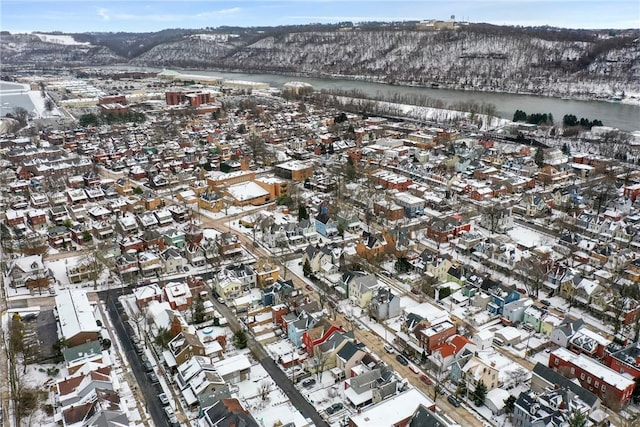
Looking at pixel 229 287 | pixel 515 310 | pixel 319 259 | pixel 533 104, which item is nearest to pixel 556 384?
pixel 515 310

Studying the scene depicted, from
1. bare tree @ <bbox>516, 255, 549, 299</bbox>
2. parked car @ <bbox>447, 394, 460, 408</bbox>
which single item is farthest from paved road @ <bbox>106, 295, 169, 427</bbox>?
bare tree @ <bbox>516, 255, 549, 299</bbox>

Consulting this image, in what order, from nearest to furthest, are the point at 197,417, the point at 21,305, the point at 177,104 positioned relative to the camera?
the point at 197,417
the point at 21,305
the point at 177,104

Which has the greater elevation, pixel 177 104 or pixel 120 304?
pixel 177 104

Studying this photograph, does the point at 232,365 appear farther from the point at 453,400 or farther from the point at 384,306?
the point at 453,400

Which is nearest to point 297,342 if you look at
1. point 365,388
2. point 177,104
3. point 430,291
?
point 365,388

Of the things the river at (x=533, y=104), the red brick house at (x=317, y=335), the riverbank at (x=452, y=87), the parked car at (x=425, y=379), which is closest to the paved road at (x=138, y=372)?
the red brick house at (x=317, y=335)

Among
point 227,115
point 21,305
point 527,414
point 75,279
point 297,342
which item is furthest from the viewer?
point 227,115

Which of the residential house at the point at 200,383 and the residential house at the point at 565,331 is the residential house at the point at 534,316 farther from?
the residential house at the point at 200,383

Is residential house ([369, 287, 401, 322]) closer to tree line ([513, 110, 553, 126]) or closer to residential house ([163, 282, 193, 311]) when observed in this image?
residential house ([163, 282, 193, 311])

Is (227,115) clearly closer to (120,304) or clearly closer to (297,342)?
(120,304)
